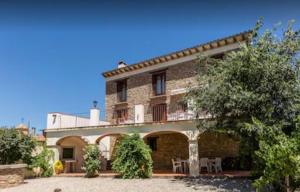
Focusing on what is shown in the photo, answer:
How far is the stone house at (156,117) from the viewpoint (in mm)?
16219

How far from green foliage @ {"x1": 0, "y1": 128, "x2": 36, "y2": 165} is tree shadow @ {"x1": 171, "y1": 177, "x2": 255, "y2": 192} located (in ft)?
29.0

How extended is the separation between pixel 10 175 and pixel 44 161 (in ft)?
14.1

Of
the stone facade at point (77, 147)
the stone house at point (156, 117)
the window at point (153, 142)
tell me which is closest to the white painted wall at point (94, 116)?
the stone house at point (156, 117)

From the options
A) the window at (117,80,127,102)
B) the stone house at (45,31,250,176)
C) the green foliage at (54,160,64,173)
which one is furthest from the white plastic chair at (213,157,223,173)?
the green foliage at (54,160,64,173)

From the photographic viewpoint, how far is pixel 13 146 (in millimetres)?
15539

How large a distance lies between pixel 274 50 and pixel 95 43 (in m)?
12.5

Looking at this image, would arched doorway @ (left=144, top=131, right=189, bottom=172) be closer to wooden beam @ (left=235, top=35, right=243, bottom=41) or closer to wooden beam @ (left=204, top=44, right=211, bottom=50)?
wooden beam @ (left=204, top=44, right=211, bottom=50)

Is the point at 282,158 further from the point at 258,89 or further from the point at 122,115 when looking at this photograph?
the point at 122,115

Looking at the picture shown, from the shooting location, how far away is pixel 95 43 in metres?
19.7

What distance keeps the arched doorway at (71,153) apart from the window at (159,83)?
20.9ft

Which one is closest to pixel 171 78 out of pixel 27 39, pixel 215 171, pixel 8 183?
pixel 215 171

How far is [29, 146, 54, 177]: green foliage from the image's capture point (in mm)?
17506

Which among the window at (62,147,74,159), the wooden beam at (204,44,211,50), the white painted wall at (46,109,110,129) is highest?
the wooden beam at (204,44,211,50)

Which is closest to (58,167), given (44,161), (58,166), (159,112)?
(58,166)
